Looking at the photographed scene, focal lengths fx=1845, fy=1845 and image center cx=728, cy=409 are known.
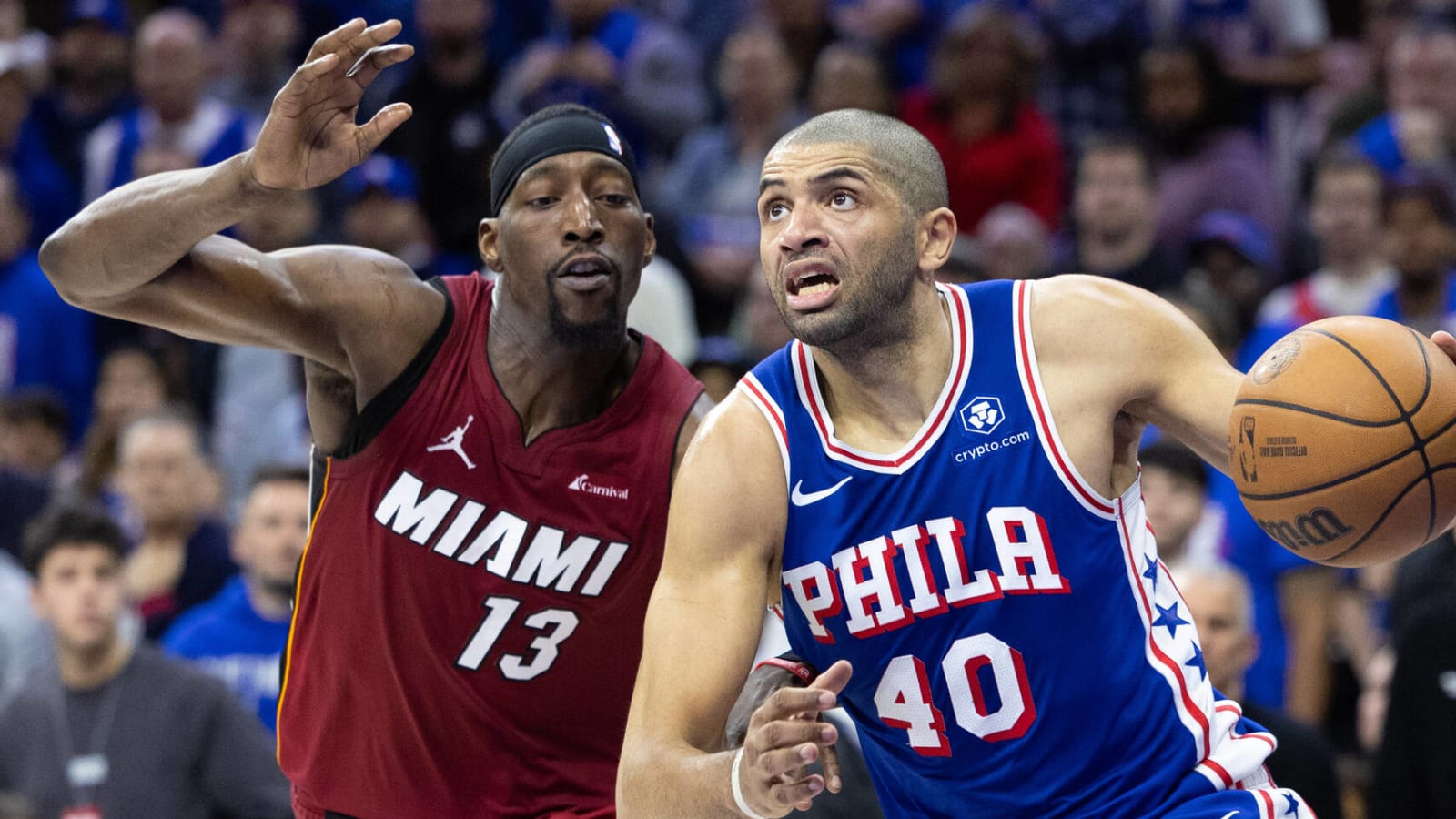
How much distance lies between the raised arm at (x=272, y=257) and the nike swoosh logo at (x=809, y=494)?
119 cm

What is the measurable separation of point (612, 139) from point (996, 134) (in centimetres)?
572

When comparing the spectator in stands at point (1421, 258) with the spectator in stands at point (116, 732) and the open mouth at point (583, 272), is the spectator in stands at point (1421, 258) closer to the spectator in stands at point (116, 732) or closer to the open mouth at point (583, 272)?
the open mouth at point (583, 272)

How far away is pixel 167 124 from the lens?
10430 millimetres

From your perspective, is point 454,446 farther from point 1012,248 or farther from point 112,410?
point 112,410

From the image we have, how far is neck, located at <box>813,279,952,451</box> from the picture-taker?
4.08 meters

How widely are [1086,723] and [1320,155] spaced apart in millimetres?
7189

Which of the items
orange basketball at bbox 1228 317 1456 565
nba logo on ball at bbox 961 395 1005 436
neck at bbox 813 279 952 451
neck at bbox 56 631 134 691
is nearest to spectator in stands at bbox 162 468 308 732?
neck at bbox 56 631 134 691

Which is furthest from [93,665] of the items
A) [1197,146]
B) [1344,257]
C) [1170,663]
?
[1197,146]

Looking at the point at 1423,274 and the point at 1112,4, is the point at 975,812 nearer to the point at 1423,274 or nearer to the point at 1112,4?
the point at 1423,274

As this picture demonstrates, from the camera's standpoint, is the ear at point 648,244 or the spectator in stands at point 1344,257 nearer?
the ear at point 648,244

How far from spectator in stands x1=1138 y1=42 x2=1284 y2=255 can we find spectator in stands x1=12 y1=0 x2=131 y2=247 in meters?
6.25

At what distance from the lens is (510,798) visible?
15.2 feet

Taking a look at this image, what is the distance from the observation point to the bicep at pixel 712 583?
3814 millimetres

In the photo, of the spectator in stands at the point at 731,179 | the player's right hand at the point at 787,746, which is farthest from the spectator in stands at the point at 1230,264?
the player's right hand at the point at 787,746
